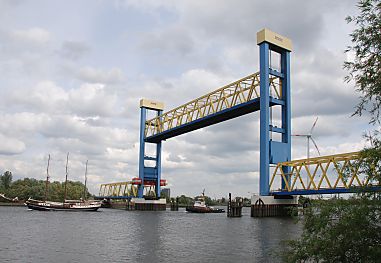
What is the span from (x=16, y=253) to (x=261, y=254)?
44.7ft

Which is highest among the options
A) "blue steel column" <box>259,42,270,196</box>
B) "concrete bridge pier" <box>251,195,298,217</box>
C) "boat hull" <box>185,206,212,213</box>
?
"blue steel column" <box>259,42,270,196</box>

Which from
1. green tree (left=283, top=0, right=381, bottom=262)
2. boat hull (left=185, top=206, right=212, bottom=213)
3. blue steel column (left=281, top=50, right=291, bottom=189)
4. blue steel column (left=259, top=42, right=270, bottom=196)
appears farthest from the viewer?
boat hull (left=185, top=206, right=212, bottom=213)

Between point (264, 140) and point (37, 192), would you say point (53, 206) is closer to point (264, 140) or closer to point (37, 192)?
point (37, 192)

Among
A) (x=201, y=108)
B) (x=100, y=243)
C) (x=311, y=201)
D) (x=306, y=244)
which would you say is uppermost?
(x=201, y=108)

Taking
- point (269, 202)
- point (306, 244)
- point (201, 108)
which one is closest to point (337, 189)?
point (269, 202)

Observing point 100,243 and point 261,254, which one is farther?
point 100,243

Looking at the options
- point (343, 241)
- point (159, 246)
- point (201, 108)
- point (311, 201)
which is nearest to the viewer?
point (343, 241)

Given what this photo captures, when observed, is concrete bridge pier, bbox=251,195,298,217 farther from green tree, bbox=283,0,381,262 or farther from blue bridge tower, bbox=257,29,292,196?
green tree, bbox=283,0,381,262

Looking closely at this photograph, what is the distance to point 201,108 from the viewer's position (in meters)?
72.4

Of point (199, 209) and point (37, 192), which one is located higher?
point (37, 192)

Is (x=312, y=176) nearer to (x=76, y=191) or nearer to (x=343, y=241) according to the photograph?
(x=343, y=241)

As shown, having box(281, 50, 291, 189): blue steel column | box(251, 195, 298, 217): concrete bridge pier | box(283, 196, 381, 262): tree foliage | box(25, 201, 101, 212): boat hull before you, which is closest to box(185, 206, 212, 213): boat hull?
box(25, 201, 101, 212): boat hull

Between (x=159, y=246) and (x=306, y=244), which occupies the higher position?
(x=306, y=244)

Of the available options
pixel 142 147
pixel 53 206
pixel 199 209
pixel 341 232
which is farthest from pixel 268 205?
pixel 53 206
